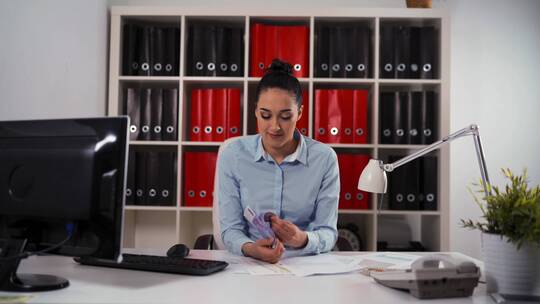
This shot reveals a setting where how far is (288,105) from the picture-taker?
188 cm

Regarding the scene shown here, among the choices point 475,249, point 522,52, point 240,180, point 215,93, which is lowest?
point 475,249

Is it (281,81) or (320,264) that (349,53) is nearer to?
(281,81)

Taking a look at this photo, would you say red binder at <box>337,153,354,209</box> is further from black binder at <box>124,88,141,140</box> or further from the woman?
black binder at <box>124,88,141,140</box>

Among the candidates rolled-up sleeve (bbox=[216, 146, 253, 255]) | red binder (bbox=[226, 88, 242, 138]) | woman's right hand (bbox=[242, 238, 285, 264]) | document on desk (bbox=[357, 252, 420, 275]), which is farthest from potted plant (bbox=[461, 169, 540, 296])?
red binder (bbox=[226, 88, 242, 138])

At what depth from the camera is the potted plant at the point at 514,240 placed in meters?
1.05

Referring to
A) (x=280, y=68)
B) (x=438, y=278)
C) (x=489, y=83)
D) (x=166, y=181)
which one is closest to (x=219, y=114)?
(x=166, y=181)

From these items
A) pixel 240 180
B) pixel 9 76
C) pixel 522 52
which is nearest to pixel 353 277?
pixel 240 180

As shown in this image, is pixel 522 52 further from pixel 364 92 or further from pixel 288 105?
pixel 288 105

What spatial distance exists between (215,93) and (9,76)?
1.15 metres

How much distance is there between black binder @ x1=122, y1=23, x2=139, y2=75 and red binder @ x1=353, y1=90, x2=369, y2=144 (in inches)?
50.0

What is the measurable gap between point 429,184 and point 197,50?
151 cm

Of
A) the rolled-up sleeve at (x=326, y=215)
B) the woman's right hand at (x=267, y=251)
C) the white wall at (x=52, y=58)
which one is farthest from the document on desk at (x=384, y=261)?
the white wall at (x=52, y=58)

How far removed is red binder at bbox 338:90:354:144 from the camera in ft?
8.96

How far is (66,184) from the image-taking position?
1088 mm
